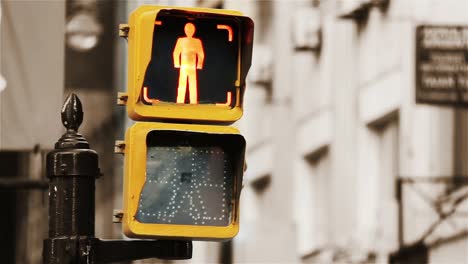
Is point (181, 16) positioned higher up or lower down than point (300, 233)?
higher up

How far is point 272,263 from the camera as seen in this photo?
22.8 meters

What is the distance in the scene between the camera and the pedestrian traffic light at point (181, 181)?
651cm

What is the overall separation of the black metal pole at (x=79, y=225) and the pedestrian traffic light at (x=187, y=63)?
0.51m

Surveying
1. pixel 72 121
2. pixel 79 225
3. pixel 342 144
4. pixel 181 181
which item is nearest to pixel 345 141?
pixel 342 144

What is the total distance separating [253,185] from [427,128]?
4.07 m

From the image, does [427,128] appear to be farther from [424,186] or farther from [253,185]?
[253,185]

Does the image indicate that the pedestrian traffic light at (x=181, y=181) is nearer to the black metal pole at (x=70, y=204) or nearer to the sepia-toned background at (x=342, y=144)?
the black metal pole at (x=70, y=204)

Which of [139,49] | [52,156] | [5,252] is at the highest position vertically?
[139,49]

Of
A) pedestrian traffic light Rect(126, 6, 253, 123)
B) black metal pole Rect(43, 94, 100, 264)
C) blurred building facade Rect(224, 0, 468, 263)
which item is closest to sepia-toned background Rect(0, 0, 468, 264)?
blurred building facade Rect(224, 0, 468, 263)

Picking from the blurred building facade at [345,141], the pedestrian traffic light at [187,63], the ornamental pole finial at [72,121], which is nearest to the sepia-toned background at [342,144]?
the blurred building facade at [345,141]

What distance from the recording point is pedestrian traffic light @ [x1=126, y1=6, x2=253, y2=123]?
259 inches

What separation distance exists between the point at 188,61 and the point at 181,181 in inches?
19.1

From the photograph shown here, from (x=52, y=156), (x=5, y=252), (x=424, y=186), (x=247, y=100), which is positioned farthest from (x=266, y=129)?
(x=52, y=156)

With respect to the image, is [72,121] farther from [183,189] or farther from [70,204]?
[183,189]
